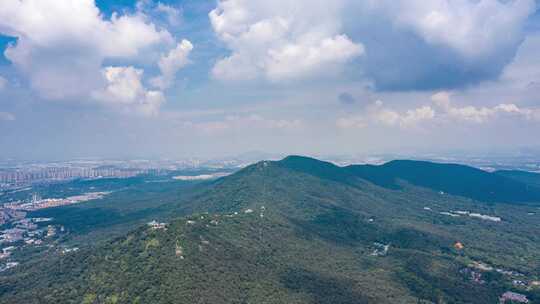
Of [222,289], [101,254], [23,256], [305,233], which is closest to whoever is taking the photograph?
[222,289]

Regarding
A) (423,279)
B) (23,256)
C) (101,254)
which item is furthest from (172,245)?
(23,256)

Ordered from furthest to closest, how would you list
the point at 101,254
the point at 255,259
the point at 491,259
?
1. the point at 491,259
2. the point at 255,259
3. the point at 101,254

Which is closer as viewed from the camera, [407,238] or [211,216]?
[211,216]

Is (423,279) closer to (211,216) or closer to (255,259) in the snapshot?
(255,259)

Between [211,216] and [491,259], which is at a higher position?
[211,216]

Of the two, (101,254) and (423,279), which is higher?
(101,254)

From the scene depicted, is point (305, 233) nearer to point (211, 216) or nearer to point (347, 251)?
point (347, 251)

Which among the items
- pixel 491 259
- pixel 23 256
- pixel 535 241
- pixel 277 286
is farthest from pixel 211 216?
pixel 535 241

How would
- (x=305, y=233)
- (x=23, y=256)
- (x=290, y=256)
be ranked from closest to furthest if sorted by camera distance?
(x=290, y=256) → (x=305, y=233) → (x=23, y=256)

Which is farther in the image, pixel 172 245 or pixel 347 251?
pixel 347 251
